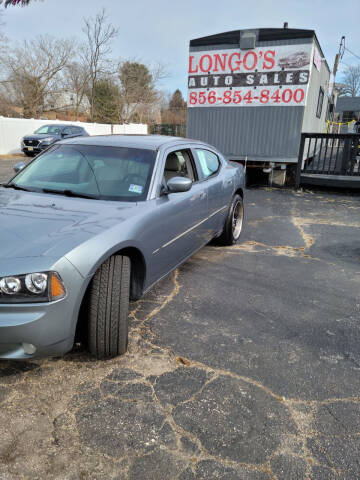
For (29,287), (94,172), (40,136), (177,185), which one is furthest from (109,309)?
(40,136)

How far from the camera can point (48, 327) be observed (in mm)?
2062

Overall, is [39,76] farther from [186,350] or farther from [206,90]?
[186,350]

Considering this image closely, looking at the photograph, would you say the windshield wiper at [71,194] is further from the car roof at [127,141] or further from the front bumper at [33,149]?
the front bumper at [33,149]

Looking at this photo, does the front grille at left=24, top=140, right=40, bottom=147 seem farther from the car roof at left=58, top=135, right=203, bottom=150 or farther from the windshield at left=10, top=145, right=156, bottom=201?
the windshield at left=10, top=145, right=156, bottom=201

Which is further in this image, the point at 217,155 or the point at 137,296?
the point at 217,155

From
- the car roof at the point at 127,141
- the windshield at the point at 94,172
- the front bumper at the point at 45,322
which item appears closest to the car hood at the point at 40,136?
the car roof at the point at 127,141

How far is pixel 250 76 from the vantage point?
9.67m

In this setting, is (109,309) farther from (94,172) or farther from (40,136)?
Answer: (40,136)

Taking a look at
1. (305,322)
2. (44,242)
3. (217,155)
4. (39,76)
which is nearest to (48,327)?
(44,242)

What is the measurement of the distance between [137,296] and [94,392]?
85cm

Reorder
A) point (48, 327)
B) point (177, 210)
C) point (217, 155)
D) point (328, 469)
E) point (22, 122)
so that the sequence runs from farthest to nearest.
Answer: point (22, 122) → point (217, 155) → point (177, 210) → point (48, 327) → point (328, 469)

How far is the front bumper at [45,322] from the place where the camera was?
2.00 meters

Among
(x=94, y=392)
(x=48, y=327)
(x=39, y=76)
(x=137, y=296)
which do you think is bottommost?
(x=94, y=392)

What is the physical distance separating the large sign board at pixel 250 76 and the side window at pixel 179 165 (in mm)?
6575
